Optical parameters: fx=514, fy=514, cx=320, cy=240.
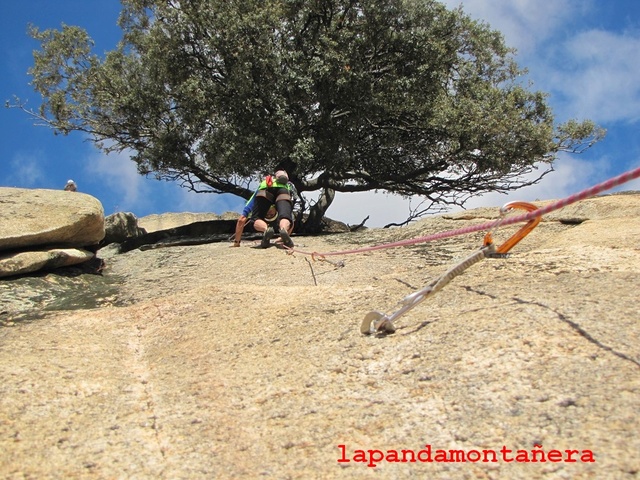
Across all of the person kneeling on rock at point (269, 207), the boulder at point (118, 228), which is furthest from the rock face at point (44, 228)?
the boulder at point (118, 228)

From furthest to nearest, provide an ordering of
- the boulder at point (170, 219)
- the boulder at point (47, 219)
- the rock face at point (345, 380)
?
the boulder at point (170, 219)
the boulder at point (47, 219)
the rock face at point (345, 380)

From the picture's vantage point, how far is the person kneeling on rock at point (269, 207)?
944 cm

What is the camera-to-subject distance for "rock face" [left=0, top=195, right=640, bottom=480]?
252 cm

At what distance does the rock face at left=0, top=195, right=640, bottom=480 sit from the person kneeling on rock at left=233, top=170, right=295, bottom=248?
3.65m

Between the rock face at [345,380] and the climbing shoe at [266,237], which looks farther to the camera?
the climbing shoe at [266,237]

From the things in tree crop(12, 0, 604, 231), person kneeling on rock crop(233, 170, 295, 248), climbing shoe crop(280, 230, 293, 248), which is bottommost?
climbing shoe crop(280, 230, 293, 248)

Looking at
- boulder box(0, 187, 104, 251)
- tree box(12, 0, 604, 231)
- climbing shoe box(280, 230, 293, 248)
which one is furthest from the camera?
tree box(12, 0, 604, 231)

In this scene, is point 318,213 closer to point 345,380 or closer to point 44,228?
point 44,228

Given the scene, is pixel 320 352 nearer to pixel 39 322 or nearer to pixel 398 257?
pixel 39 322

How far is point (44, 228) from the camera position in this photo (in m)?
8.39

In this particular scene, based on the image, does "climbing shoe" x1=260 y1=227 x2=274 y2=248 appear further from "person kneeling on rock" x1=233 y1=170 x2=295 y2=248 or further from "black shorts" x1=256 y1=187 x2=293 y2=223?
"black shorts" x1=256 y1=187 x2=293 y2=223

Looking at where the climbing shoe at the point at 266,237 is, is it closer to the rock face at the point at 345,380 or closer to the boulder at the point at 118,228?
the rock face at the point at 345,380
